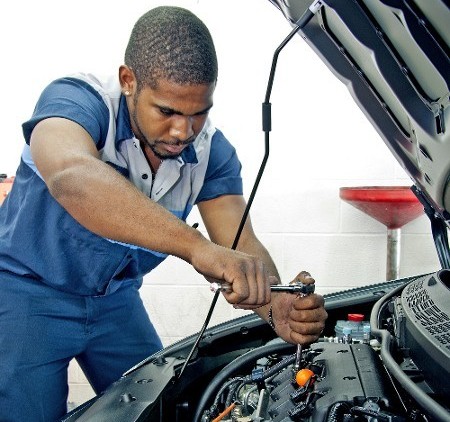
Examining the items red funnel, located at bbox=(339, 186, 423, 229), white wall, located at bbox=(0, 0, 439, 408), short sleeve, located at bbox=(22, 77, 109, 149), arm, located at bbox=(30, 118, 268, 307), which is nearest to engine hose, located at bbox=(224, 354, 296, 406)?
arm, located at bbox=(30, 118, 268, 307)

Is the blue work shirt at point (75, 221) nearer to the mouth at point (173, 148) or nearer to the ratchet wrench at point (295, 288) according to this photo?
the mouth at point (173, 148)

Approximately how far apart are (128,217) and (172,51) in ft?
1.39

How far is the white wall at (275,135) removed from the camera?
2.62 meters

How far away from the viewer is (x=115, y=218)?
1011 mm

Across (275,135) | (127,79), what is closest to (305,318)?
(127,79)

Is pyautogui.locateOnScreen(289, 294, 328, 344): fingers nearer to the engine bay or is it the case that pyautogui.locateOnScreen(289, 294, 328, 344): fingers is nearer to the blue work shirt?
the engine bay

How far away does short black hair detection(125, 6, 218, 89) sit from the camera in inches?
48.2

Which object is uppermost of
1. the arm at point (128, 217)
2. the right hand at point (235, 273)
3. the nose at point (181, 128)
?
the nose at point (181, 128)

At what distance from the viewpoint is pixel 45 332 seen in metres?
1.45

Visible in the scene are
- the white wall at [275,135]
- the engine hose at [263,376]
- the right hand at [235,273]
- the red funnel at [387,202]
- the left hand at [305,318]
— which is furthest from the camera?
the white wall at [275,135]

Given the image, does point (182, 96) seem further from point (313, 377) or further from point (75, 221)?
point (313, 377)

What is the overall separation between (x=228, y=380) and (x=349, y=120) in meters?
1.72

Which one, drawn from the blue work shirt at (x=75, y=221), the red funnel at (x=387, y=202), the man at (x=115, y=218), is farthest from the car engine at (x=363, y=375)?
the red funnel at (x=387, y=202)

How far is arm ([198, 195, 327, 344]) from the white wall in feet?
3.41
